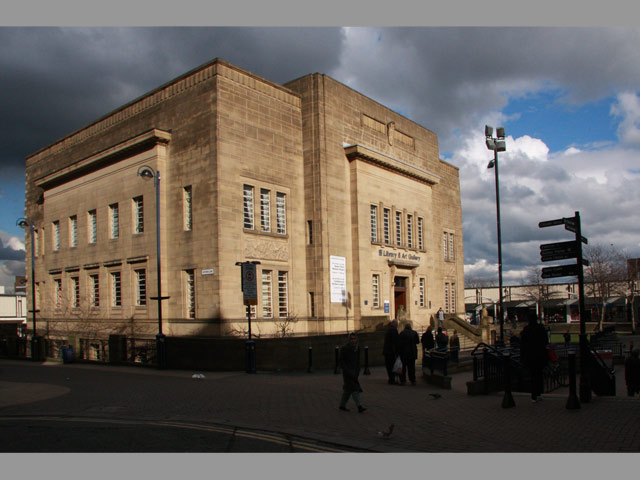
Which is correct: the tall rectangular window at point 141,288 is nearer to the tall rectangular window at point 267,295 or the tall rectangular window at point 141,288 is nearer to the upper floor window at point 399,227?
the tall rectangular window at point 267,295

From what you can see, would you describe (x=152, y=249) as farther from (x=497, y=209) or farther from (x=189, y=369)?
(x=497, y=209)

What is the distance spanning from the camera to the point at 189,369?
73.3ft

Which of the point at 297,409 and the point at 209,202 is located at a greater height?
the point at 209,202

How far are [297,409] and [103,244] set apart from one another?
24504 mm

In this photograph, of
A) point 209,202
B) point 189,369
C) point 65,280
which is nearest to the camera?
point 189,369

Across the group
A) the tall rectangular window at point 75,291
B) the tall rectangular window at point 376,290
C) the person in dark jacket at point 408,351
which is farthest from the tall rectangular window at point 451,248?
the person in dark jacket at point 408,351

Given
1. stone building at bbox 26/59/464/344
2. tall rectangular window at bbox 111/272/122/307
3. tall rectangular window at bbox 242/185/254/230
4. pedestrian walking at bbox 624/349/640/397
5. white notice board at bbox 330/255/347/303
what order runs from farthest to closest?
1. tall rectangular window at bbox 111/272/122/307
2. white notice board at bbox 330/255/347/303
3. tall rectangular window at bbox 242/185/254/230
4. stone building at bbox 26/59/464/344
5. pedestrian walking at bbox 624/349/640/397

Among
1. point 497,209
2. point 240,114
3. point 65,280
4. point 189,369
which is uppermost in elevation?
point 240,114

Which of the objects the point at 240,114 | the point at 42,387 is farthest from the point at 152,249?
the point at 42,387

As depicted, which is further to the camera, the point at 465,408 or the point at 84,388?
Answer: the point at 84,388

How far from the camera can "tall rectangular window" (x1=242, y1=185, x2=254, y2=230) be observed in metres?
28.7

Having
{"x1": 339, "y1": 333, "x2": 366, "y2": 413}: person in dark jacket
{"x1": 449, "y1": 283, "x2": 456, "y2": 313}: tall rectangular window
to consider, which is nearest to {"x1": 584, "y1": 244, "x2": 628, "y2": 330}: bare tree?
{"x1": 449, "y1": 283, "x2": 456, "y2": 313}: tall rectangular window

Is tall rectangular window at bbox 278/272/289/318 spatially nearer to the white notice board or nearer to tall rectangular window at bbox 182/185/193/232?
the white notice board

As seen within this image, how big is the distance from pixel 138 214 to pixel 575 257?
80.8 feet
